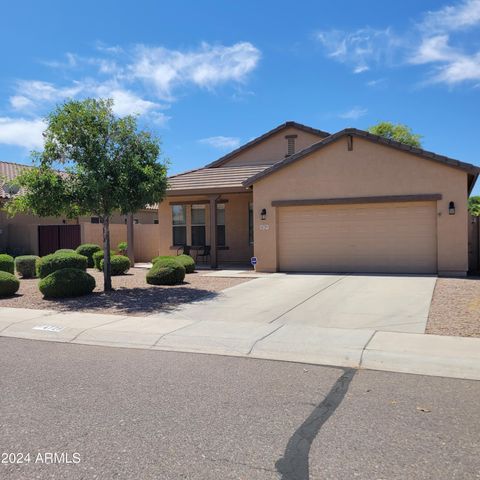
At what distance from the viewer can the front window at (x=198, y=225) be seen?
72.9 ft

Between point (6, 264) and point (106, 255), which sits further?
point (6, 264)

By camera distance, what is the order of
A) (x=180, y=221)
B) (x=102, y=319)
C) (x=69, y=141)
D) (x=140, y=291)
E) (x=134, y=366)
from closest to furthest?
(x=134, y=366)
(x=102, y=319)
(x=69, y=141)
(x=140, y=291)
(x=180, y=221)

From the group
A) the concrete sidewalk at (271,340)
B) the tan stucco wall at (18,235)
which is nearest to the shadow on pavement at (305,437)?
the concrete sidewalk at (271,340)

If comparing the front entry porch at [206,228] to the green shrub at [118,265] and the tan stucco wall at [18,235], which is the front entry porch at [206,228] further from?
the tan stucco wall at [18,235]

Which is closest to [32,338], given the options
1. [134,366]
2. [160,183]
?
[134,366]

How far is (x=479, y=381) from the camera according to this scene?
19.2ft

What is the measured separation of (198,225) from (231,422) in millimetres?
17836

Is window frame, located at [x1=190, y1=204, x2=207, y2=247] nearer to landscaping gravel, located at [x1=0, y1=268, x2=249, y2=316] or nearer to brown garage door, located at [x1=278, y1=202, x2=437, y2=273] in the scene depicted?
brown garage door, located at [x1=278, y1=202, x2=437, y2=273]

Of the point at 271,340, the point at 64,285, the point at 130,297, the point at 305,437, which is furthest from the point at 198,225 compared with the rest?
the point at 305,437

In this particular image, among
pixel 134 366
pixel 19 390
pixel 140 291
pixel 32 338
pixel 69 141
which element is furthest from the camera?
pixel 140 291

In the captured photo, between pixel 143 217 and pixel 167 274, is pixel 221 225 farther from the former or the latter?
pixel 143 217

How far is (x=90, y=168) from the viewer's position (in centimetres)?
1252

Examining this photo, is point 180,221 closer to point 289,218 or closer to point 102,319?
point 289,218

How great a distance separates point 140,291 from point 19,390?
7977mm
